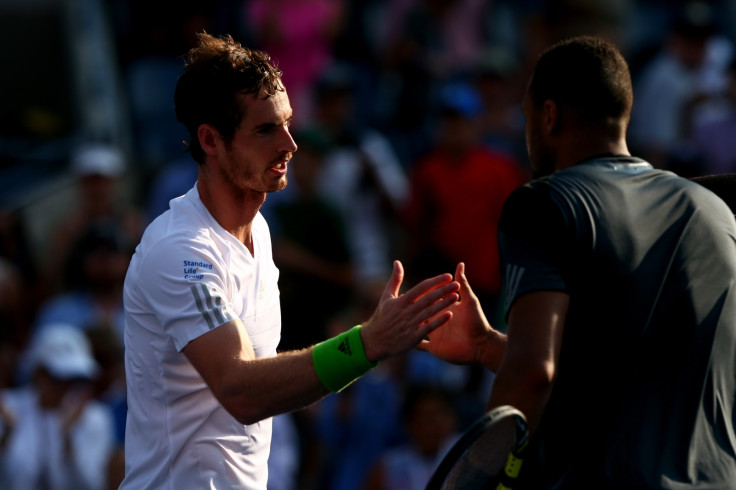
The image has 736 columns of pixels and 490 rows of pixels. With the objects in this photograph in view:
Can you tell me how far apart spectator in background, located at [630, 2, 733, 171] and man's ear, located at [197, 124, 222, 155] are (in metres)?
6.16

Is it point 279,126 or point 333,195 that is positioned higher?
point 279,126

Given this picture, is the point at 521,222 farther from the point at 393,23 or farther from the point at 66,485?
the point at 393,23

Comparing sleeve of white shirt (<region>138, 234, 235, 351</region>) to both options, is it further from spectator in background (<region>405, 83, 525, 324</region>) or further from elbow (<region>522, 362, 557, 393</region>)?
spectator in background (<region>405, 83, 525, 324</region>)

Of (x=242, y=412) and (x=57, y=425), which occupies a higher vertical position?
(x=242, y=412)

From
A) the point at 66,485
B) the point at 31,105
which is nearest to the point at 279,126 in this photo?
the point at 66,485

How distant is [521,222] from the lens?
349 centimetres

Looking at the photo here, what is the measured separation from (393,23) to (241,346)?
7.53 metres

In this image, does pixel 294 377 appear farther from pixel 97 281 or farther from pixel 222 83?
pixel 97 281

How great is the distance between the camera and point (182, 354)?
11.8 ft

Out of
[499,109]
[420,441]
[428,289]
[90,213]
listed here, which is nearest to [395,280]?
[428,289]

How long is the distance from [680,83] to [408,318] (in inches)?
268

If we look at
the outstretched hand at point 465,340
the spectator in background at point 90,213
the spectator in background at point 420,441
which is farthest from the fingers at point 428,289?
the spectator in background at point 90,213

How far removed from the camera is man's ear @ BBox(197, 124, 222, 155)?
3.75 m

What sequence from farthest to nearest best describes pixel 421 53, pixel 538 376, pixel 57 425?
pixel 421 53
pixel 57 425
pixel 538 376
